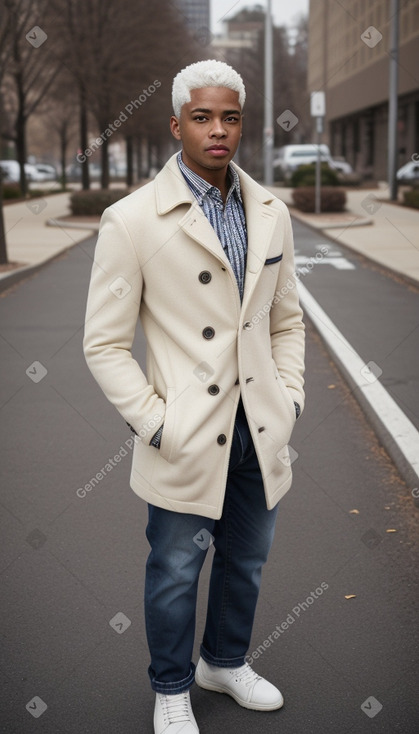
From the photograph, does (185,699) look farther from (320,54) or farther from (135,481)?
(320,54)

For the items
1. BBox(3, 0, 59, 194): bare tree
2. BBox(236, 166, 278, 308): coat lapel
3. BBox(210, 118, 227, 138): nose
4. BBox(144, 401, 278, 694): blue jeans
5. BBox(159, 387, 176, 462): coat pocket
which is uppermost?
BBox(3, 0, 59, 194): bare tree

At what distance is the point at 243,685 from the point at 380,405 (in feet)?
12.4

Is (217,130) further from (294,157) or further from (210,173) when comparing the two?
(294,157)

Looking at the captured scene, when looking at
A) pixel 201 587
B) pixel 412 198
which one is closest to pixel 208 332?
pixel 201 587

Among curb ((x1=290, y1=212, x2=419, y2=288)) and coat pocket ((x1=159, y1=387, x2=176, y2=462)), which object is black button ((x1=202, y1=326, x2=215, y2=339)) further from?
A: curb ((x1=290, y1=212, x2=419, y2=288))

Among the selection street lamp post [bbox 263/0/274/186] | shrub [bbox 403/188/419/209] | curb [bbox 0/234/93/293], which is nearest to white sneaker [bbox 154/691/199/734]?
curb [bbox 0/234/93/293]

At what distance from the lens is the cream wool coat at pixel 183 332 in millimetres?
2652

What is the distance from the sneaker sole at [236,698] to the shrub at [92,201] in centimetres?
2496

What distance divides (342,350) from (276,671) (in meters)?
5.66

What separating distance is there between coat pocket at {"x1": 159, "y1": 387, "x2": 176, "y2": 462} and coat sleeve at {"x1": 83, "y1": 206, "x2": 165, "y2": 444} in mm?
20

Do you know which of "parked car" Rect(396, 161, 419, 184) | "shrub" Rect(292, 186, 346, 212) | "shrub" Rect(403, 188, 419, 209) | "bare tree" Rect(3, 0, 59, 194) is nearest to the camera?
"shrub" Rect(292, 186, 346, 212)

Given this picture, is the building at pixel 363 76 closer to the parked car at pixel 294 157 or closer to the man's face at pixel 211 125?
the parked car at pixel 294 157

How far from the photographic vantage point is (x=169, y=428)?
2.66 metres

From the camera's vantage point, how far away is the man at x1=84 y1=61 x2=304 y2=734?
104 inches
